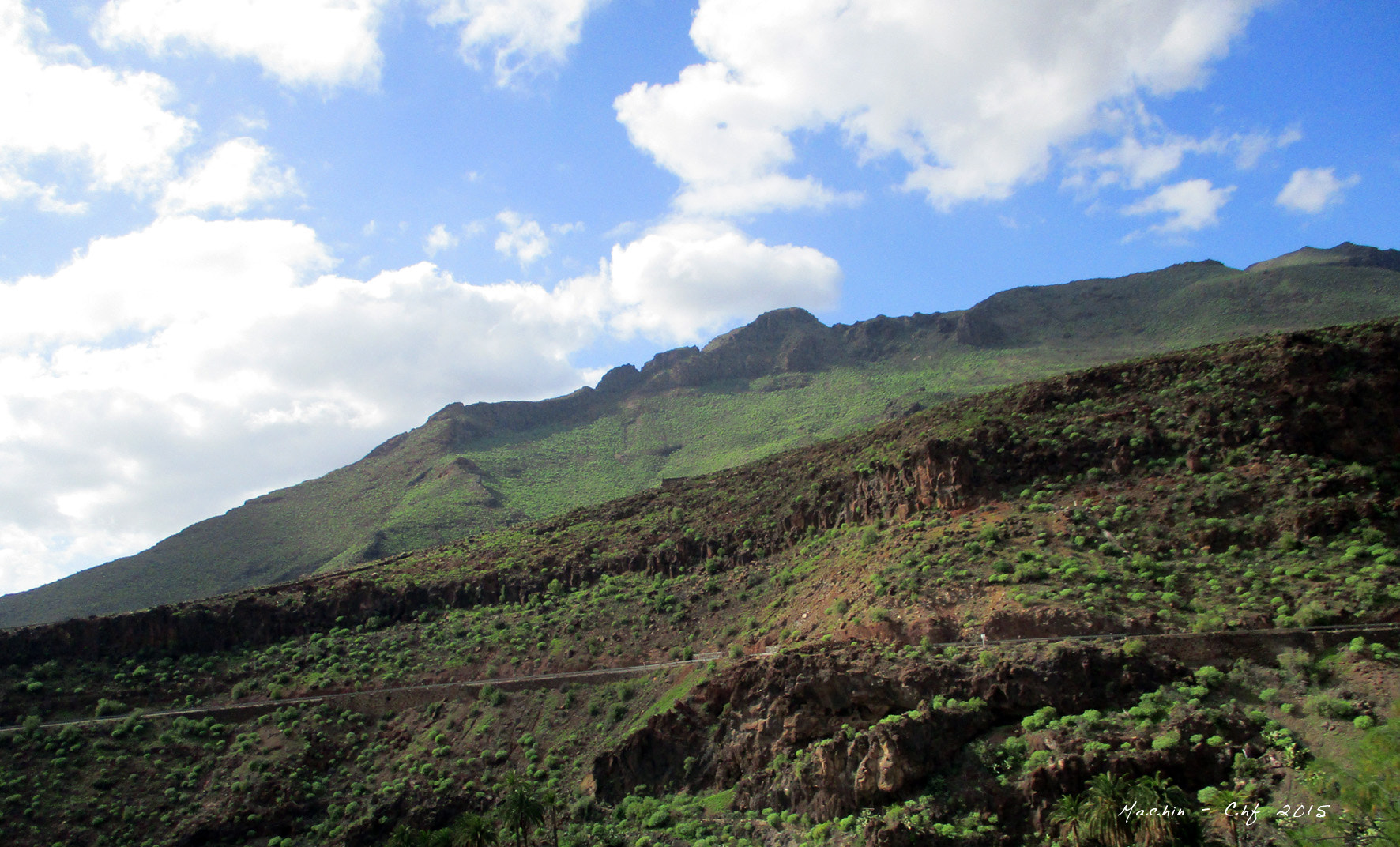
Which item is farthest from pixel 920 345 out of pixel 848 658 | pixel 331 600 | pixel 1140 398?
pixel 848 658

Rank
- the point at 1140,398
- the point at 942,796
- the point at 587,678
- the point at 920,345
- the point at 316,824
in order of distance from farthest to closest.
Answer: the point at 920,345, the point at 1140,398, the point at 587,678, the point at 316,824, the point at 942,796

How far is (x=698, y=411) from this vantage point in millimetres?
149750

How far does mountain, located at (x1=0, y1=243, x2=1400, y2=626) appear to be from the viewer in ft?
340

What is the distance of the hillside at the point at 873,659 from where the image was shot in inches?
1105

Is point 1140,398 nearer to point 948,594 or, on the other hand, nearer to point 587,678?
point 948,594

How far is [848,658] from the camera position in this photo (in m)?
34.8

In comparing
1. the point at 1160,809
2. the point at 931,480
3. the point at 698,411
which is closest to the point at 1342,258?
the point at 698,411

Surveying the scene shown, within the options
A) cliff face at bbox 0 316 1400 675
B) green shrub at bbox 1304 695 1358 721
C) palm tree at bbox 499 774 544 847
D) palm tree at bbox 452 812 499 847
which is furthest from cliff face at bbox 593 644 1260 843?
palm tree at bbox 452 812 499 847

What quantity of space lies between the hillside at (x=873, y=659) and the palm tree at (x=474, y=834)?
0.87m

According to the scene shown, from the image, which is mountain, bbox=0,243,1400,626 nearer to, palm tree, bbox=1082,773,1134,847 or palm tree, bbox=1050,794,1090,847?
palm tree, bbox=1050,794,1090,847

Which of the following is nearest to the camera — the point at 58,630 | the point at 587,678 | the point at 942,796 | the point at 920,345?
the point at 942,796

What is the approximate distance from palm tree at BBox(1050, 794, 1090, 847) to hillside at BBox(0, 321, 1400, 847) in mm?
119

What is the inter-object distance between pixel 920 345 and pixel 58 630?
128m

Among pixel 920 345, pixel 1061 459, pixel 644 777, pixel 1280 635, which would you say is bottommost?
pixel 644 777
